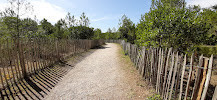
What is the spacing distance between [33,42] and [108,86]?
4479mm

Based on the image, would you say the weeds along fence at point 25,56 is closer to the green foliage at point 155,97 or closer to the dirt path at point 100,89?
the dirt path at point 100,89

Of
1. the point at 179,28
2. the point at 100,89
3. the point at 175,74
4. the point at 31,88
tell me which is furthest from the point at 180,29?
the point at 31,88

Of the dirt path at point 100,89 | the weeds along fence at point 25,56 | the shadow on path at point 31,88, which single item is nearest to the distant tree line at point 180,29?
the dirt path at point 100,89

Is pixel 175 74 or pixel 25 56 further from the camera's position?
pixel 25 56

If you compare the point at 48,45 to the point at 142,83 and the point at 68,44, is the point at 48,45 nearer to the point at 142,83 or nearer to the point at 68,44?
the point at 68,44

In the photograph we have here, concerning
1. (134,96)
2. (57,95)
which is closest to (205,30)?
(134,96)

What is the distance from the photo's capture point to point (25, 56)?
289 inches

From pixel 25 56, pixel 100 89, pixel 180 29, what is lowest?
pixel 100 89

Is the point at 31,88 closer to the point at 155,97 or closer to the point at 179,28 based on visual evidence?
the point at 155,97

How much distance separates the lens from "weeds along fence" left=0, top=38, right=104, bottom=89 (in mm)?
4250

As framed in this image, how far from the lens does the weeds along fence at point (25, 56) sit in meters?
4.25

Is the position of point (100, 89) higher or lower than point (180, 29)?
lower

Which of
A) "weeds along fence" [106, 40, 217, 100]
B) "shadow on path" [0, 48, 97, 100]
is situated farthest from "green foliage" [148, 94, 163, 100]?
"shadow on path" [0, 48, 97, 100]

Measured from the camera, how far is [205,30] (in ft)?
15.9
